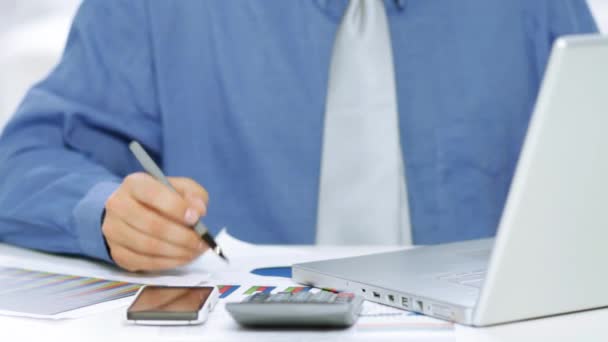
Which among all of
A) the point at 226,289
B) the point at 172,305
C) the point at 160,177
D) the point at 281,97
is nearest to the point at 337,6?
the point at 281,97

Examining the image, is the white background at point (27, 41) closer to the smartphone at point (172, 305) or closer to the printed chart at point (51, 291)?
the printed chart at point (51, 291)

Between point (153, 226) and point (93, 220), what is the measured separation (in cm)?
11

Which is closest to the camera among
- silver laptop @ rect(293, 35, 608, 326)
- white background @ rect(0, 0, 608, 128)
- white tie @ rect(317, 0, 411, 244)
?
silver laptop @ rect(293, 35, 608, 326)

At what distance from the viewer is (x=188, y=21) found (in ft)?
4.59

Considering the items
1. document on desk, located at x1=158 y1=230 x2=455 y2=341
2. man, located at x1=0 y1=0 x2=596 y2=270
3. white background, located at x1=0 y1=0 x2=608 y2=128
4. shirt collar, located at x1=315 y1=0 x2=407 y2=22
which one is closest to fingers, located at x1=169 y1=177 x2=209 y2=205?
document on desk, located at x1=158 y1=230 x2=455 y2=341

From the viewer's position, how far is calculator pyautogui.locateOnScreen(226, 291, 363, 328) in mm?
647

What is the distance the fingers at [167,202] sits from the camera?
2.94 feet

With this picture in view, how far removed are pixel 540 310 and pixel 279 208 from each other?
737 millimetres

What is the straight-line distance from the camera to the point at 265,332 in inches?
25.9

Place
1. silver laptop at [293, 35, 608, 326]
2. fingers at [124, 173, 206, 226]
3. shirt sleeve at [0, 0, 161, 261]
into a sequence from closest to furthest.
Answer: silver laptop at [293, 35, 608, 326] → fingers at [124, 173, 206, 226] → shirt sleeve at [0, 0, 161, 261]

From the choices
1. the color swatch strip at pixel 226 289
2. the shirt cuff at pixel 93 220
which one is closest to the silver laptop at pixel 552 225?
the color swatch strip at pixel 226 289

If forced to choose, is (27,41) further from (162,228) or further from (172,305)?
(172,305)

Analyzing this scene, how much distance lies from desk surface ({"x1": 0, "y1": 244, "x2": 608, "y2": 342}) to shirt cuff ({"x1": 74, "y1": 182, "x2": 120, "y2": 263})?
244 mm

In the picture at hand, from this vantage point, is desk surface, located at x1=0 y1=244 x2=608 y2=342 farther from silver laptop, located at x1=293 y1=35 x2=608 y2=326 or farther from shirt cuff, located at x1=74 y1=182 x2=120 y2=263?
shirt cuff, located at x1=74 y1=182 x2=120 y2=263
